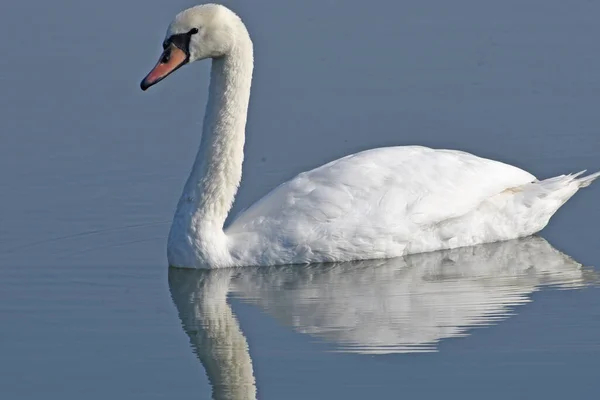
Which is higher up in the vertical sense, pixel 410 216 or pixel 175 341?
pixel 410 216

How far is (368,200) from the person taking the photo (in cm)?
1008

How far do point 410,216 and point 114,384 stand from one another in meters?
2.92

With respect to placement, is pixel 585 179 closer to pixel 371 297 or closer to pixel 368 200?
pixel 368 200

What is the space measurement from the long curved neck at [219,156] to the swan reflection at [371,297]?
302 millimetres

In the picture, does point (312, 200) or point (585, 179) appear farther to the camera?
point (585, 179)

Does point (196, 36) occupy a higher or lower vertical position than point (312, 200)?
higher

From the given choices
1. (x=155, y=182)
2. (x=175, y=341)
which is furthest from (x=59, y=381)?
(x=155, y=182)

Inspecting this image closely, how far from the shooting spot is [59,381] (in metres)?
7.96

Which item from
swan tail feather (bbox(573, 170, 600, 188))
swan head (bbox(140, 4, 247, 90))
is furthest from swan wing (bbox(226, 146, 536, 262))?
swan head (bbox(140, 4, 247, 90))

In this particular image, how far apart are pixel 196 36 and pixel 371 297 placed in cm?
208

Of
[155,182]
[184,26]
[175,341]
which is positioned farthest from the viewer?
[155,182]

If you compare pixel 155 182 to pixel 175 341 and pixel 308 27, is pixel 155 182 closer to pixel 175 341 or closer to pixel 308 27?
pixel 175 341

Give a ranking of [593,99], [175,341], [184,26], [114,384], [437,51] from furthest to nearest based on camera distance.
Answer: [437,51], [593,99], [184,26], [175,341], [114,384]

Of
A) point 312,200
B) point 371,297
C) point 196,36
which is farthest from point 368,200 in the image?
point 196,36
